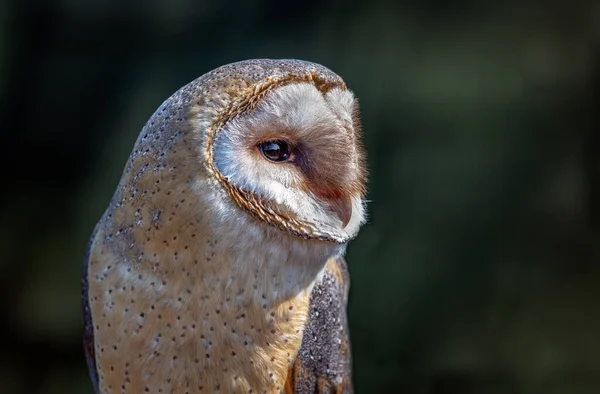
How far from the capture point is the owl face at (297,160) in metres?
0.90

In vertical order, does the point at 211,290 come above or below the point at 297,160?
below

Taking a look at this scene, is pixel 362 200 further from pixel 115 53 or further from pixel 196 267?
pixel 115 53

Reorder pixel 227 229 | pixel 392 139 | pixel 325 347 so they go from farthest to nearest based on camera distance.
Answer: pixel 392 139, pixel 325 347, pixel 227 229

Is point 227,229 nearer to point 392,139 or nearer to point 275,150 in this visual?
A: point 275,150

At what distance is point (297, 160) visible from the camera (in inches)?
37.3

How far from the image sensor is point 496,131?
2105mm

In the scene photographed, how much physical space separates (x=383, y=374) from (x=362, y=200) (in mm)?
1348

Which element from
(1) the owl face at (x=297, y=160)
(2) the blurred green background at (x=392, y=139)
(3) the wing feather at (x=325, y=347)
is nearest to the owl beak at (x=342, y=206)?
(1) the owl face at (x=297, y=160)

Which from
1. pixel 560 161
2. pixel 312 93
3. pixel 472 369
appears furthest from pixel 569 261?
pixel 312 93

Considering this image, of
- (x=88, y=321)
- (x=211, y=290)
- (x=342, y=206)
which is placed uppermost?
(x=342, y=206)

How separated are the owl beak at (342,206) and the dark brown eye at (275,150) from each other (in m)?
0.09

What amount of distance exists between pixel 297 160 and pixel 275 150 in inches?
1.4

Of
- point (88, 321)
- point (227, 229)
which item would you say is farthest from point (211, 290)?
point (88, 321)

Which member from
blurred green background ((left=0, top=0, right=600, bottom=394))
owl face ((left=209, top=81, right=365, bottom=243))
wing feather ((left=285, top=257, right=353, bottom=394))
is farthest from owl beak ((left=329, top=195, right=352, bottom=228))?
blurred green background ((left=0, top=0, right=600, bottom=394))
